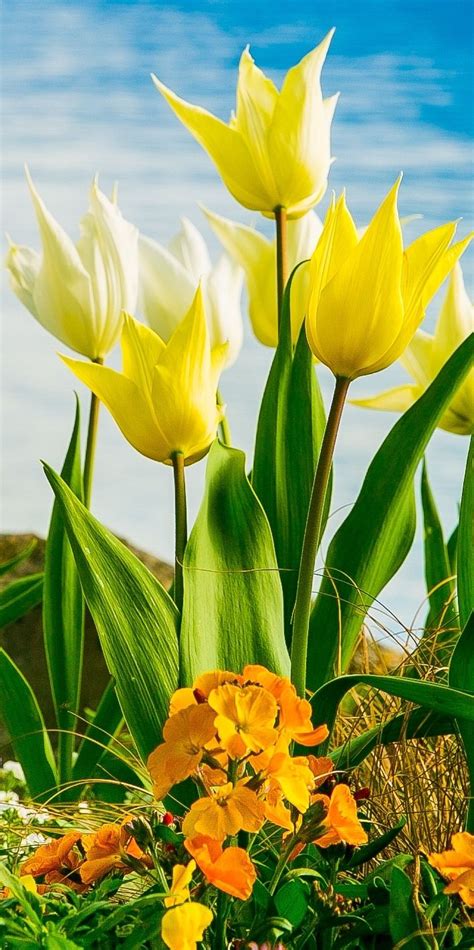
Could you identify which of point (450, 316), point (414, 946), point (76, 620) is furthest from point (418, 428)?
point (76, 620)

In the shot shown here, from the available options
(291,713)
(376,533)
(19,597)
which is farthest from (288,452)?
(19,597)

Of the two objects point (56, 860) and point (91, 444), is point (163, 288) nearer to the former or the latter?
point (91, 444)

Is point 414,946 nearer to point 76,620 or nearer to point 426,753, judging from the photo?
point 426,753

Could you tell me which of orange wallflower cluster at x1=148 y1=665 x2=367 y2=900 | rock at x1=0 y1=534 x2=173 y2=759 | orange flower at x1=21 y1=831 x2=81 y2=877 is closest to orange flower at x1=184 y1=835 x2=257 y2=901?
orange wallflower cluster at x1=148 y1=665 x2=367 y2=900

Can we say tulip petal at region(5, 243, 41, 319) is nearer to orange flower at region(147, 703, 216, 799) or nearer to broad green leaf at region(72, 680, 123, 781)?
broad green leaf at region(72, 680, 123, 781)

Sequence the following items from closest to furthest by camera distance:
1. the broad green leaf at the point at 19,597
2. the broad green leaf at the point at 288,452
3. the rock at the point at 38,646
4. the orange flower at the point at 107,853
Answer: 1. the orange flower at the point at 107,853
2. the broad green leaf at the point at 288,452
3. the broad green leaf at the point at 19,597
4. the rock at the point at 38,646

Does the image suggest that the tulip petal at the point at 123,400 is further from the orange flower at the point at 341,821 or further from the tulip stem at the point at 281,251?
the orange flower at the point at 341,821

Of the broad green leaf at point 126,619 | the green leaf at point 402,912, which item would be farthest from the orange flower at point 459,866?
the broad green leaf at point 126,619
